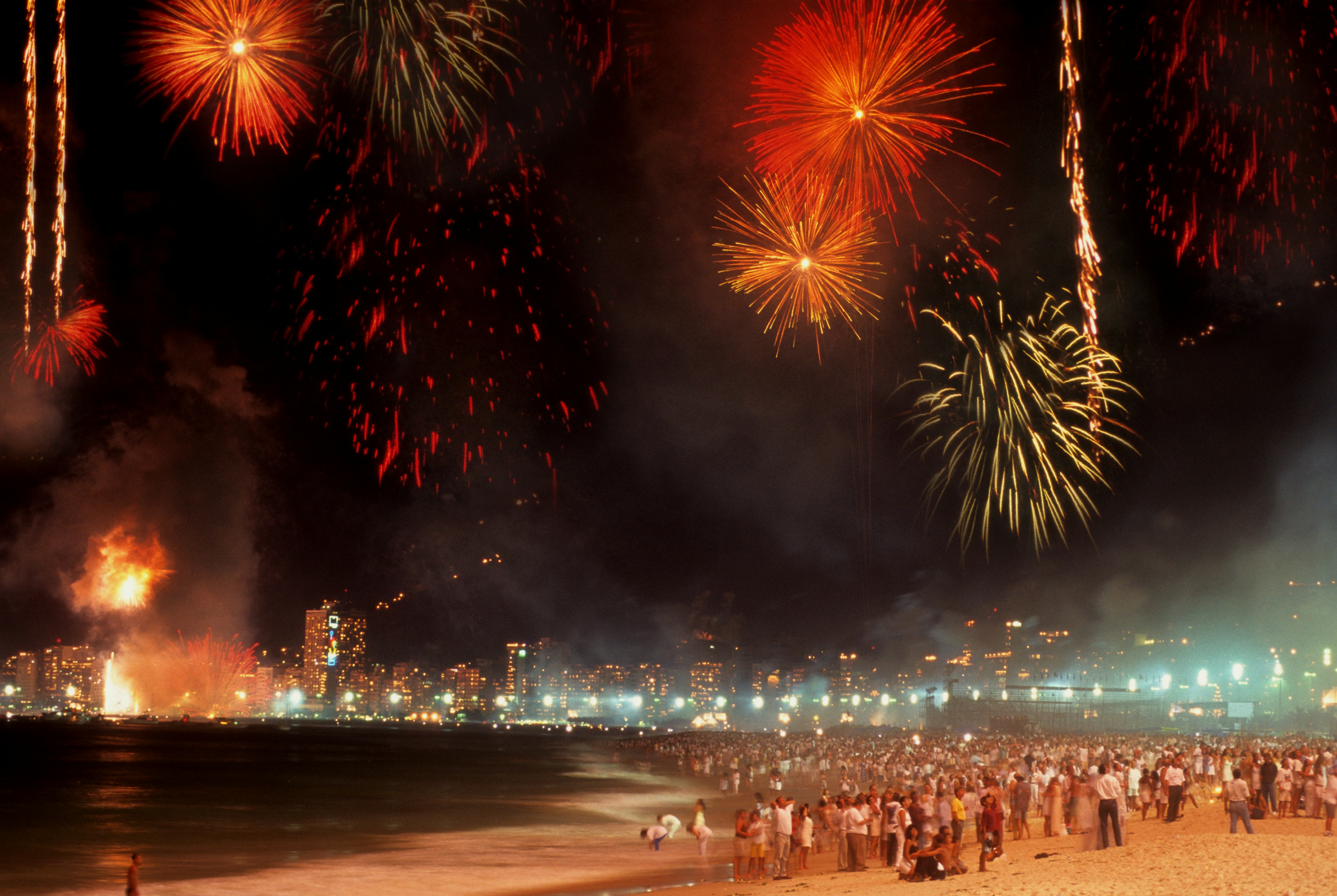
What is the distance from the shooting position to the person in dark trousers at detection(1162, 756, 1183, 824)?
19.2 metres

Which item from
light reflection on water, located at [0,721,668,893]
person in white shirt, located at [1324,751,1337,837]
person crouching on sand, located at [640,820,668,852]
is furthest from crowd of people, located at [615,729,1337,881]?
light reflection on water, located at [0,721,668,893]

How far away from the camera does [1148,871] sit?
42.1ft

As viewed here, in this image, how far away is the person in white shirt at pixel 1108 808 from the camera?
1527 cm

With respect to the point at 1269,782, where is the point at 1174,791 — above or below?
below

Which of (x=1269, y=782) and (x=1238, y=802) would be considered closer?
(x=1238, y=802)

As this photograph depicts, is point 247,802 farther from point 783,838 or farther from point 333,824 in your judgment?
point 783,838

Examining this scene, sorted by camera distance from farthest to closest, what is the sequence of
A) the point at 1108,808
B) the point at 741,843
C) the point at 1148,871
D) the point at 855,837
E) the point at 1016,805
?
the point at 1016,805 < the point at 741,843 < the point at 855,837 < the point at 1108,808 < the point at 1148,871

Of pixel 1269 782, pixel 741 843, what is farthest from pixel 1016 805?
pixel 741 843

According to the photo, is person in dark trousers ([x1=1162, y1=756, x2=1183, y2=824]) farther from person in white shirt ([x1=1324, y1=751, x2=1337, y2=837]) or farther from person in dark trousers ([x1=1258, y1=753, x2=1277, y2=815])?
person in white shirt ([x1=1324, y1=751, x2=1337, y2=837])

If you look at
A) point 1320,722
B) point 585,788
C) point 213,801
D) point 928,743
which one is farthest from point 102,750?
point 1320,722

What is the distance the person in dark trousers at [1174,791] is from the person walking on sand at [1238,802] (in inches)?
128

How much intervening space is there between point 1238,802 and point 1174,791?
3.83 metres

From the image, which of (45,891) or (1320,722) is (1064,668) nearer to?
(1320,722)

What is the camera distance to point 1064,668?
132 metres
